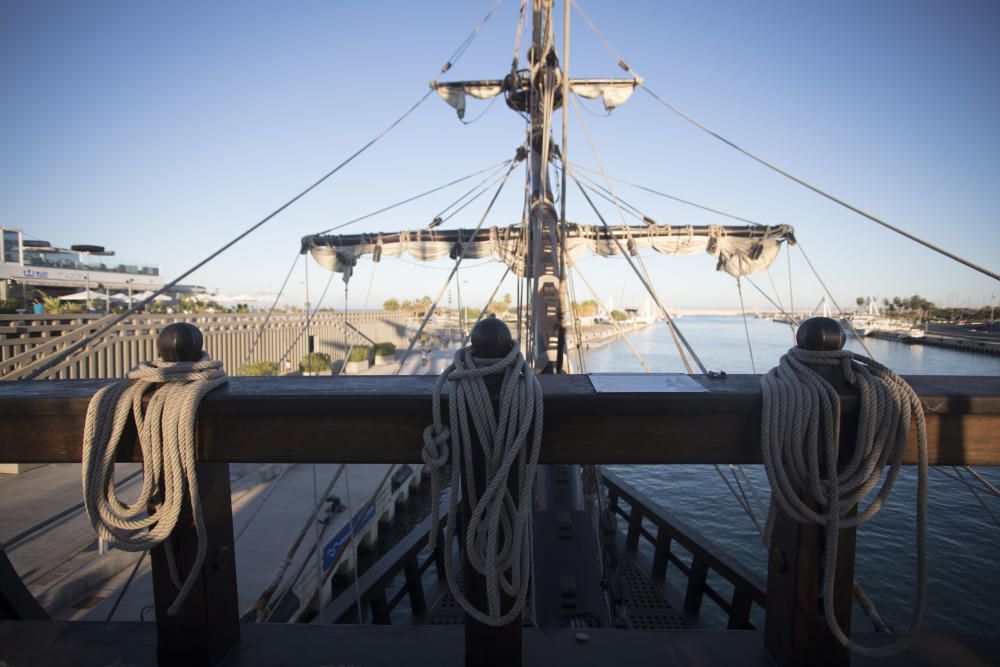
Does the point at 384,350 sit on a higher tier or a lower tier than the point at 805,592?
lower

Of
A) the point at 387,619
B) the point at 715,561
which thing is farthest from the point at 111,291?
the point at 715,561

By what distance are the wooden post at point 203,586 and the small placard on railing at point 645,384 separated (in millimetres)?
1226

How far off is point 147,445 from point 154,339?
17.0 m

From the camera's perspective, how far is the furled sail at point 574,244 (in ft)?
33.3

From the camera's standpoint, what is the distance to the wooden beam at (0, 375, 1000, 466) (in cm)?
129

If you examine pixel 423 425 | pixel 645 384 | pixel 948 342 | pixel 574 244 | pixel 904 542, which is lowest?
pixel 904 542

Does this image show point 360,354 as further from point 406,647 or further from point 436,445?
point 436,445

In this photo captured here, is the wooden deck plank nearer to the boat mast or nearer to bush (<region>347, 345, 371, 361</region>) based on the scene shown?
→ the boat mast

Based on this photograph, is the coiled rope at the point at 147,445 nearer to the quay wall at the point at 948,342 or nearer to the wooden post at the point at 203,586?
the wooden post at the point at 203,586

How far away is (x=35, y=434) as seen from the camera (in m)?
1.39

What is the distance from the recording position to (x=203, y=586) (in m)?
1.54

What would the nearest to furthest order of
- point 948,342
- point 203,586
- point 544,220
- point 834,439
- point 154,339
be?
point 834,439
point 203,586
point 544,220
point 154,339
point 948,342

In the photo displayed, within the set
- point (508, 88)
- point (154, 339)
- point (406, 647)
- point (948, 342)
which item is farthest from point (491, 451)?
point (948, 342)

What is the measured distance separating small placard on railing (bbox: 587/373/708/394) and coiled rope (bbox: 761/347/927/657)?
22 centimetres
